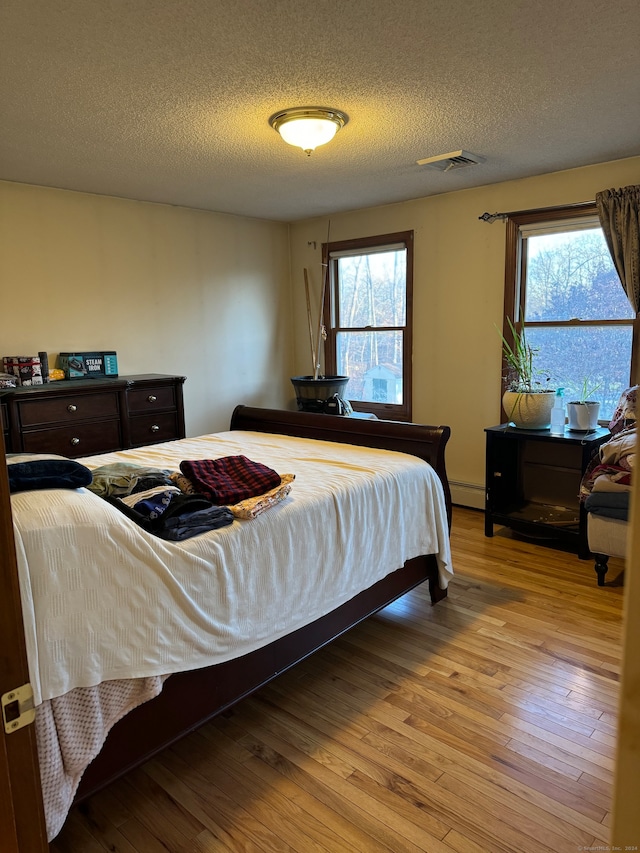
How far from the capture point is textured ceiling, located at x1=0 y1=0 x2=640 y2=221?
176cm

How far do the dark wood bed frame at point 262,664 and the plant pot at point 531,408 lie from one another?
44.5 inches

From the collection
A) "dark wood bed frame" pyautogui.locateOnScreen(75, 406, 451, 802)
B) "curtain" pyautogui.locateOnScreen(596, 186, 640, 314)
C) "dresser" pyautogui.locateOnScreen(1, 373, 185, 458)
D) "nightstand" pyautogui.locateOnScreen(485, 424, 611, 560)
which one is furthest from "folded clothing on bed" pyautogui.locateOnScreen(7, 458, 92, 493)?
"curtain" pyautogui.locateOnScreen(596, 186, 640, 314)

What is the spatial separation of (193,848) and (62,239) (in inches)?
142

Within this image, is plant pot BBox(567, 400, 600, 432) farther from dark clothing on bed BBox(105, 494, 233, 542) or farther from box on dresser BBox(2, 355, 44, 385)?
box on dresser BBox(2, 355, 44, 385)

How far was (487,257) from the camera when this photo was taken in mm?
4051

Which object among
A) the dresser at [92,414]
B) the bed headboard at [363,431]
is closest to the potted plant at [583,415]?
the bed headboard at [363,431]

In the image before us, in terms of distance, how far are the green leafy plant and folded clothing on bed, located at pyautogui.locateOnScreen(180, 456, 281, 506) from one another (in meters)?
2.16

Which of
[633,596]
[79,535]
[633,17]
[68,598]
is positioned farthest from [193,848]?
[633,17]

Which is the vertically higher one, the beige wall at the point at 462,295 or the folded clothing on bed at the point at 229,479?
the beige wall at the point at 462,295

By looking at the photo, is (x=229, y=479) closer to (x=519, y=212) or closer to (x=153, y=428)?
(x=153, y=428)

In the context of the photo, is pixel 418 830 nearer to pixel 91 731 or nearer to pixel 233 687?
pixel 233 687

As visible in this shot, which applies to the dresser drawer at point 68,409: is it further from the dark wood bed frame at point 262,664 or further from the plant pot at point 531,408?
the plant pot at point 531,408

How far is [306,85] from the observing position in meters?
2.25

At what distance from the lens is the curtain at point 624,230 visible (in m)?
3.21
